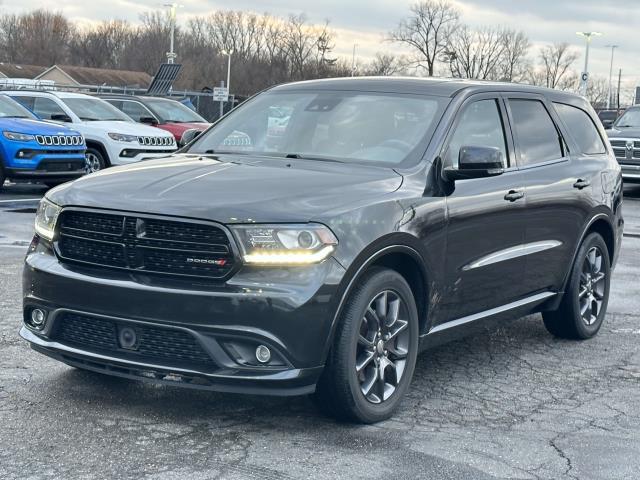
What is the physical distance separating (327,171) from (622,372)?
2.40 meters

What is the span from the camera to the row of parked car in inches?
642

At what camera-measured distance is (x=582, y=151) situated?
286 inches

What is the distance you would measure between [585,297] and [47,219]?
3.82 meters

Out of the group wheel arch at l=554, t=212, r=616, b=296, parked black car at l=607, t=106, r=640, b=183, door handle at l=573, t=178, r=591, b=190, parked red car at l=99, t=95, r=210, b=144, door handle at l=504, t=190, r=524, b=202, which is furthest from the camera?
parked red car at l=99, t=95, r=210, b=144

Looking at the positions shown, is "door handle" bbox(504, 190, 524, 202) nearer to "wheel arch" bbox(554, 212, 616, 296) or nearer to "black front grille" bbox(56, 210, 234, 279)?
→ "wheel arch" bbox(554, 212, 616, 296)

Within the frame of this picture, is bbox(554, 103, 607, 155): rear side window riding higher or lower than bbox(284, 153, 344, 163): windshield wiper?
higher

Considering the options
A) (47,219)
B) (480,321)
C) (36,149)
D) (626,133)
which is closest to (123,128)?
(36,149)

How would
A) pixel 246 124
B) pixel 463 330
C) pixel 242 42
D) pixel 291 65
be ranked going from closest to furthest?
1. pixel 463 330
2. pixel 246 124
3. pixel 291 65
4. pixel 242 42

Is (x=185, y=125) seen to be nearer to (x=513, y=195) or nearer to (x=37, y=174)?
(x=37, y=174)

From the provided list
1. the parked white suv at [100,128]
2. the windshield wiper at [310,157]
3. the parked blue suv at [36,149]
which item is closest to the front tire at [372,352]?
the windshield wiper at [310,157]

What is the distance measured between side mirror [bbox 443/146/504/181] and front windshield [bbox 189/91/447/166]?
0.68ft

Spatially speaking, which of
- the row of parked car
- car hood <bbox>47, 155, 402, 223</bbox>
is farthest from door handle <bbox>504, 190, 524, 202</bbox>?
the row of parked car

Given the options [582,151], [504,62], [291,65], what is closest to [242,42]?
[291,65]

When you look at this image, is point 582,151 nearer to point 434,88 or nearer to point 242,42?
point 434,88
